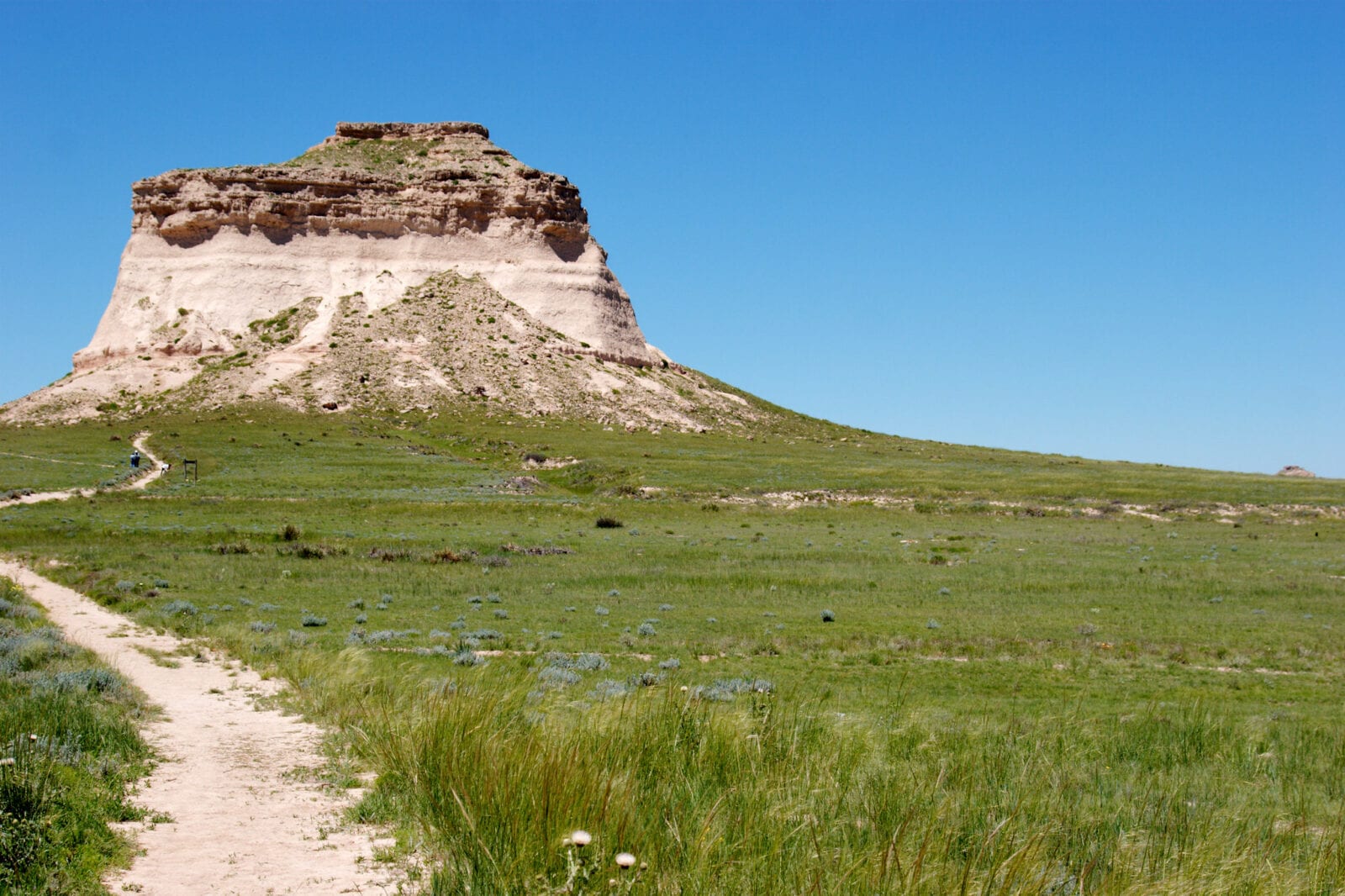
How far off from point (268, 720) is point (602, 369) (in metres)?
89.4

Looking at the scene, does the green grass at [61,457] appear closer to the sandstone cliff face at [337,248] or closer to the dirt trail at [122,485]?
the dirt trail at [122,485]

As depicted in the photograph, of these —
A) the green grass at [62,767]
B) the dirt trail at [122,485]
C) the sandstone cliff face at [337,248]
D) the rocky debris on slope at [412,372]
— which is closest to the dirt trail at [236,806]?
the green grass at [62,767]

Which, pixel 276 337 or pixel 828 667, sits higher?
pixel 276 337

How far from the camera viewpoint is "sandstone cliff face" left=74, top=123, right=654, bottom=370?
9900 centimetres

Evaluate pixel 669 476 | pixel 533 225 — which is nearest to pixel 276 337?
pixel 533 225

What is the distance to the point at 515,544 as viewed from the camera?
36.3 m

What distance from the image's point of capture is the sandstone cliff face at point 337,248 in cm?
9900

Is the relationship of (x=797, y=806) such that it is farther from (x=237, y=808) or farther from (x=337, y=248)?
(x=337, y=248)

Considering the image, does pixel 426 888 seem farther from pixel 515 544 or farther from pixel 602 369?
pixel 602 369

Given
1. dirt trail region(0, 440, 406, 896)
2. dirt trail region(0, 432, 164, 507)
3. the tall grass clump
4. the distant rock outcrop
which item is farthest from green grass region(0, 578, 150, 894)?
the distant rock outcrop

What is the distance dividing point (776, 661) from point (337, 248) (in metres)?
97.7

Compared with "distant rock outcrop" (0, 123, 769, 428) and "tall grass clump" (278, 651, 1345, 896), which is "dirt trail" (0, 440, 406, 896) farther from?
"distant rock outcrop" (0, 123, 769, 428)

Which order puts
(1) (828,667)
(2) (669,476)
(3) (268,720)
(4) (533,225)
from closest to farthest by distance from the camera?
(3) (268,720)
(1) (828,667)
(2) (669,476)
(4) (533,225)

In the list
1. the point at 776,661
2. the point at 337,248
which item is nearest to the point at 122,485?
the point at 776,661
